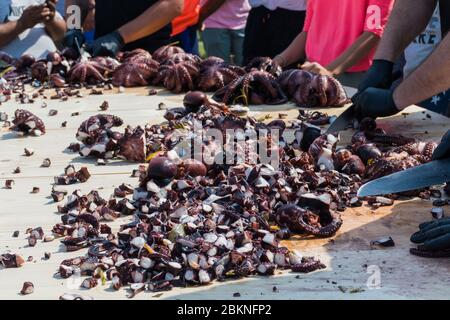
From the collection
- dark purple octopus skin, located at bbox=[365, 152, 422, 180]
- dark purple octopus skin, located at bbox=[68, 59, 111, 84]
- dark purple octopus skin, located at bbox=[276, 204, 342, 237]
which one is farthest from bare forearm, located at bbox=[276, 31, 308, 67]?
dark purple octopus skin, located at bbox=[276, 204, 342, 237]

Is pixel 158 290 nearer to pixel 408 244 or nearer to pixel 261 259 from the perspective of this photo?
pixel 261 259

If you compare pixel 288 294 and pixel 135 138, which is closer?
pixel 288 294

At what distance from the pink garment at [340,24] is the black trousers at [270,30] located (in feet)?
2.76

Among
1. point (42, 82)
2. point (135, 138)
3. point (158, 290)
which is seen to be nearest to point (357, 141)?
point (135, 138)

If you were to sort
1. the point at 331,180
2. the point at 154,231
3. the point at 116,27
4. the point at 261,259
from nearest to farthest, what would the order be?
the point at 261,259 → the point at 154,231 → the point at 331,180 → the point at 116,27

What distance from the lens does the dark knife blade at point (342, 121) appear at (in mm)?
3781

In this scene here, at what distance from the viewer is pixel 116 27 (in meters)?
5.96

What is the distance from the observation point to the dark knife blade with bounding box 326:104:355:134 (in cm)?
378

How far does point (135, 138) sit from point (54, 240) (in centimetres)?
91

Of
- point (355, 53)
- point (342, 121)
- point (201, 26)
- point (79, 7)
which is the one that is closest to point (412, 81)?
point (342, 121)

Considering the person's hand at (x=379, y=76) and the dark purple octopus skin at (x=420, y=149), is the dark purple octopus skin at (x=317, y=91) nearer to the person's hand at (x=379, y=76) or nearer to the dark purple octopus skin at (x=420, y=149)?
the person's hand at (x=379, y=76)

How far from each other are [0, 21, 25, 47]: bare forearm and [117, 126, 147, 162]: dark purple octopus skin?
283 cm

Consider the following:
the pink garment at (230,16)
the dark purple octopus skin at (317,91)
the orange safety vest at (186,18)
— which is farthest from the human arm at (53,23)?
the dark purple octopus skin at (317,91)

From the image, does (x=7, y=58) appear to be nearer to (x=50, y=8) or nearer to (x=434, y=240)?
(x=50, y=8)
